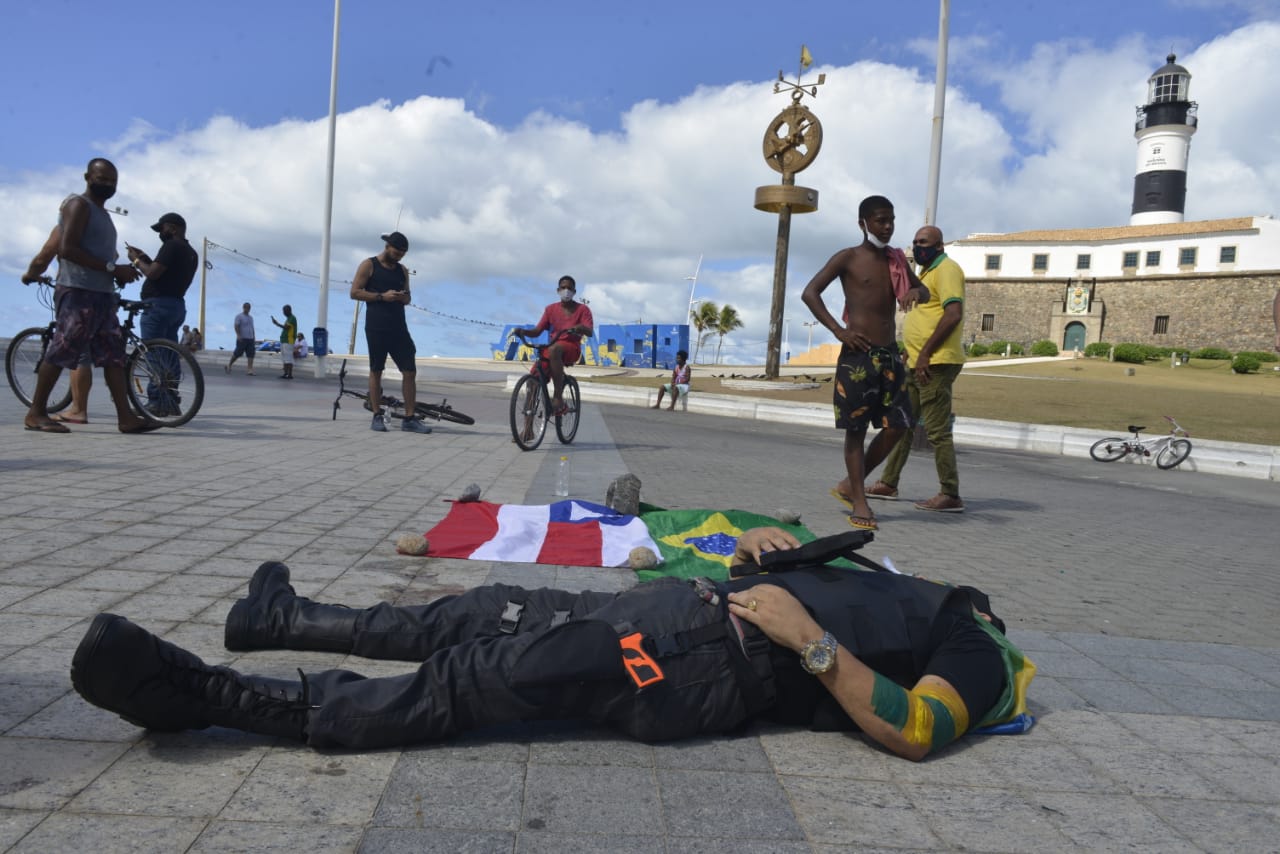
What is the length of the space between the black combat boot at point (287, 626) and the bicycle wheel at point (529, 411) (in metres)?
6.78

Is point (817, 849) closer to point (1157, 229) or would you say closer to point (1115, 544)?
point (1115, 544)

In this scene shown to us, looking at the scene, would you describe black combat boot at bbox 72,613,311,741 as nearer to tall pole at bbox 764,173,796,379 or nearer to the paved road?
the paved road

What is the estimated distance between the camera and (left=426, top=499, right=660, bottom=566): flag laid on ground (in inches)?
175

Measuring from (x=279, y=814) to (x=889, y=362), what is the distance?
5.28 meters

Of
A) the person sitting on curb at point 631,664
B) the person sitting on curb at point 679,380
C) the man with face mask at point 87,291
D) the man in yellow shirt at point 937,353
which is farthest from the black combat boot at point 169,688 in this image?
the person sitting on curb at point 679,380

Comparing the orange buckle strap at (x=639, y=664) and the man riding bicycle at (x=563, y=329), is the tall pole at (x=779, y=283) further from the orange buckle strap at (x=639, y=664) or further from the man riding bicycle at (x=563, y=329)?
the orange buckle strap at (x=639, y=664)

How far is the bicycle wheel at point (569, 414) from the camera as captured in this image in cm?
1076

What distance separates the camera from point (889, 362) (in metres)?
6.38

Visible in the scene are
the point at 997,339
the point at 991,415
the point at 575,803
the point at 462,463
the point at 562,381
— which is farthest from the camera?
the point at 997,339

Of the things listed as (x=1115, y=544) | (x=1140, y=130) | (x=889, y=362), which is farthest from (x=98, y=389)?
(x=1140, y=130)

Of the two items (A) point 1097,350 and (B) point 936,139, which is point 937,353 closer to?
(B) point 936,139

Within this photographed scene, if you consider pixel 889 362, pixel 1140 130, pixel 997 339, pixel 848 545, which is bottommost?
pixel 848 545

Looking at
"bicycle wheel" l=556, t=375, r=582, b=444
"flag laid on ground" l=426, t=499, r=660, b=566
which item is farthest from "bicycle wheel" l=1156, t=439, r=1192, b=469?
"flag laid on ground" l=426, t=499, r=660, b=566

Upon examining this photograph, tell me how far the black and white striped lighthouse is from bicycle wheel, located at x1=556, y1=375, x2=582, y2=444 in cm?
8228
